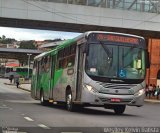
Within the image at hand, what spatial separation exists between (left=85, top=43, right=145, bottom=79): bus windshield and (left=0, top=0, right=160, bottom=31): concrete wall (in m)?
19.0

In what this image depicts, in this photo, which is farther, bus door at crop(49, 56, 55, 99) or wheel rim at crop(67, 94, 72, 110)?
bus door at crop(49, 56, 55, 99)

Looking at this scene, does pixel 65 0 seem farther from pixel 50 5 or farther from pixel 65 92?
pixel 65 92

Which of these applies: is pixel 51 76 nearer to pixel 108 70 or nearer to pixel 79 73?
pixel 79 73

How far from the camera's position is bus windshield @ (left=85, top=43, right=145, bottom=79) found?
19.6 meters

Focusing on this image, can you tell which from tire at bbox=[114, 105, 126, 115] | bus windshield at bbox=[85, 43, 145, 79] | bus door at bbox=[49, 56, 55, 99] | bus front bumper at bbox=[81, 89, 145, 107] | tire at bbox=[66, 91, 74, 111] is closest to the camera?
bus front bumper at bbox=[81, 89, 145, 107]

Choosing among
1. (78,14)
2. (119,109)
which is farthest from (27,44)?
(119,109)

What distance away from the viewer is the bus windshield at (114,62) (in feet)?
64.2

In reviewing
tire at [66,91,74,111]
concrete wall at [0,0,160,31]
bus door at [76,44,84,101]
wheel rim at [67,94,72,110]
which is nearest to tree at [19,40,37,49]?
concrete wall at [0,0,160,31]

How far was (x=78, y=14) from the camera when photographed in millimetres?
39281

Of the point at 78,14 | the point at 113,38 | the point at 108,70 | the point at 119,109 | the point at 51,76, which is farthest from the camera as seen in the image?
the point at 78,14

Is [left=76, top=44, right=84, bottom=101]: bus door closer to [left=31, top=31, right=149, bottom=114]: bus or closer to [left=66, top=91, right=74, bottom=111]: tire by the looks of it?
[left=31, top=31, right=149, bottom=114]: bus

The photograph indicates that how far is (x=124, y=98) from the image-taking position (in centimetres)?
1959

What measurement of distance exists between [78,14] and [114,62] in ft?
65.7

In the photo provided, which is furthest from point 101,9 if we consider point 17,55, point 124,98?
point 17,55
